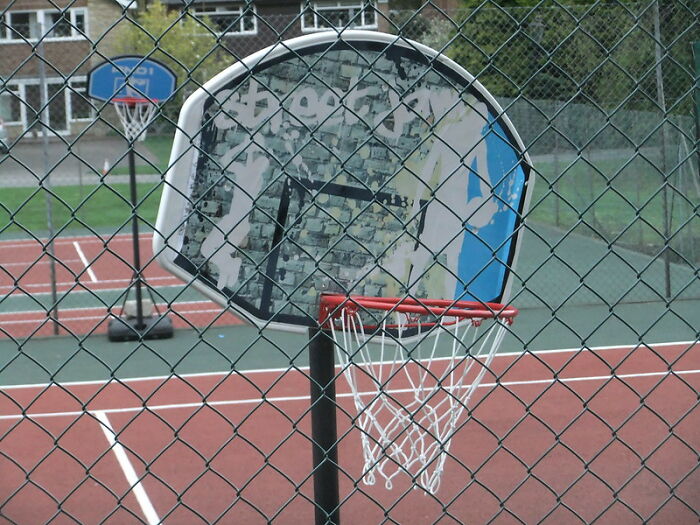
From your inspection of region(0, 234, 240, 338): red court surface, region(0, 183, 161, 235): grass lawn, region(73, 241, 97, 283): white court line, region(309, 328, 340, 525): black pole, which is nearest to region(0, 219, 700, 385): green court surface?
region(0, 234, 240, 338): red court surface

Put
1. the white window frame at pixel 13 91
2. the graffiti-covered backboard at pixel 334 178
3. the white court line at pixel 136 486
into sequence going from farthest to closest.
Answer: the white court line at pixel 136 486
the graffiti-covered backboard at pixel 334 178
the white window frame at pixel 13 91

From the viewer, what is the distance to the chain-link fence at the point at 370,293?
276cm

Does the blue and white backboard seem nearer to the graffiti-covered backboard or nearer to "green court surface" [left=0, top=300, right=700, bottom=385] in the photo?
"green court surface" [left=0, top=300, right=700, bottom=385]

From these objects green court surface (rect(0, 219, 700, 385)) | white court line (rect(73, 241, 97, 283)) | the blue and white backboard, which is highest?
the blue and white backboard

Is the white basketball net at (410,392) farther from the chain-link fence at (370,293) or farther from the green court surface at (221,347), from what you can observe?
the green court surface at (221,347)

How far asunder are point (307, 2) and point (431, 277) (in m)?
1.15

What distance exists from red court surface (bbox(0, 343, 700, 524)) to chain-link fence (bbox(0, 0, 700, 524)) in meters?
0.03

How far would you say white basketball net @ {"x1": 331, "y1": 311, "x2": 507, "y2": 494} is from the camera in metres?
3.00

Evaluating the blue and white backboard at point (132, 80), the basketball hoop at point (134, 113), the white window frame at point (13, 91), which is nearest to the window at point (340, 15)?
the white window frame at point (13, 91)

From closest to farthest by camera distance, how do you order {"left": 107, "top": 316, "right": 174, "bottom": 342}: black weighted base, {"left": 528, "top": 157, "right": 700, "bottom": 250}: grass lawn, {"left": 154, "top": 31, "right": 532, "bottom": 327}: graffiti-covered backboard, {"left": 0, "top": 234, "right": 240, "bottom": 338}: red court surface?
1. {"left": 154, "top": 31, "right": 532, "bottom": 327}: graffiti-covered backboard
2. {"left": 107, "top": 316, "right": 174, "bottom": 342}: black weighted base
3. {"left": 0, "top": 234, "right": 240, "bottom": 338}: red court surface
4. {"left": 528, "top": 157, "right": 700, "bottom": 250}: grass lawn

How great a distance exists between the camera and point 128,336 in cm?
967

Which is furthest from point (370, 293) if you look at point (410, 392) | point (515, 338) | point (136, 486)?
point (515, 338)

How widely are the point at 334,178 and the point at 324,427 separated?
814mm

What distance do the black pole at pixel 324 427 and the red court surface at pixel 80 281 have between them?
4860 millimetres
